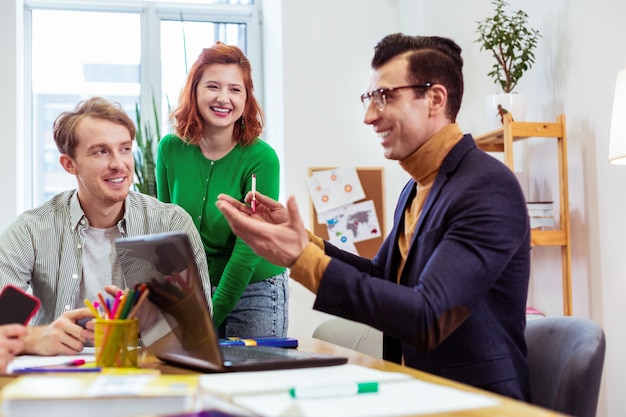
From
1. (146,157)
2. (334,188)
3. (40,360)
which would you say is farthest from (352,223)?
(40,360)

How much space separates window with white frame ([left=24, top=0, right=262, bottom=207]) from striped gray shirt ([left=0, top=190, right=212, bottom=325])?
2.42 meters

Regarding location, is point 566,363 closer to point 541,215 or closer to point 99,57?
point 541,215

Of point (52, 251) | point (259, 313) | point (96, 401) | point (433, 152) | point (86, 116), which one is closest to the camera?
point (96, 401)

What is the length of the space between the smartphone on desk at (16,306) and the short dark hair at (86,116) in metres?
0.74

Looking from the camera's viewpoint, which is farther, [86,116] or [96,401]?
[86,116]

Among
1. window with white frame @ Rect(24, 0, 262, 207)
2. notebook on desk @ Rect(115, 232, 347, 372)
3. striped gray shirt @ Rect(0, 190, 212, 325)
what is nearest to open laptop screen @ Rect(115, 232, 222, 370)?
notebook on desk @ Rect(115, 232, 347, 372)

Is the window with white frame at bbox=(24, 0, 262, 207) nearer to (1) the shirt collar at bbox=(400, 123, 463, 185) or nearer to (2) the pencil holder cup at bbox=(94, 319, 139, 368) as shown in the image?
(1) the shirt collar at bbox=(400, 123, 463, 185)

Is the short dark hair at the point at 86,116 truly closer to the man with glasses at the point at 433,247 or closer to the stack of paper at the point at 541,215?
the man with glasses at the point at 433,247

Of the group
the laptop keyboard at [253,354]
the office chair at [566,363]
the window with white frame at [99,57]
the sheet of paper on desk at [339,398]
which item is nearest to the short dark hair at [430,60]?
the office chair at [566,363]

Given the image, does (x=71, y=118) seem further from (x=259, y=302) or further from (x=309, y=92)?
(x=309, y=92)

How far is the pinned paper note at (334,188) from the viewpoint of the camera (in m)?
4.12

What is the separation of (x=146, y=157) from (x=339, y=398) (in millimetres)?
3214

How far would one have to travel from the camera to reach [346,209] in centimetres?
415

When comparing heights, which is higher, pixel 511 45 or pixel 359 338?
pixel 511 45
